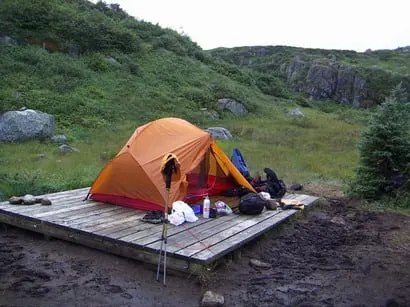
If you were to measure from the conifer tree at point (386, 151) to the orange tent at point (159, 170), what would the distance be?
10.6 ft

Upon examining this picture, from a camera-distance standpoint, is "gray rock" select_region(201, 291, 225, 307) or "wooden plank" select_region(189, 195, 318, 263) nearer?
"gray rock" select_region(201, 291, 225, 307)

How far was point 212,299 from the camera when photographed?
15.3ft

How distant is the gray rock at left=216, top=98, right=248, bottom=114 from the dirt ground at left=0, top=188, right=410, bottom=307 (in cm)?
1659

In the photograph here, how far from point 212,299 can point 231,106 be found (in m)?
19.6

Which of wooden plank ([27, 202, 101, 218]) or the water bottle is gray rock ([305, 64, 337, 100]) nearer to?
the water bottle

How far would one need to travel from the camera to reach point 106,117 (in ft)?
60.2

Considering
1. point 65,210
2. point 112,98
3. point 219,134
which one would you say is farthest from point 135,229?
point 112,98

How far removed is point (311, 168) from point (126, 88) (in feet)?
37.5

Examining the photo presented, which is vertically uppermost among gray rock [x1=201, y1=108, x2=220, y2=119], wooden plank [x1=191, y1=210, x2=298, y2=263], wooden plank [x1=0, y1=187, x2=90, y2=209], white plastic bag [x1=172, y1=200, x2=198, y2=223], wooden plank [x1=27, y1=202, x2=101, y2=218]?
gray rock [x1=201, y1=108, x2=220, y2=119]

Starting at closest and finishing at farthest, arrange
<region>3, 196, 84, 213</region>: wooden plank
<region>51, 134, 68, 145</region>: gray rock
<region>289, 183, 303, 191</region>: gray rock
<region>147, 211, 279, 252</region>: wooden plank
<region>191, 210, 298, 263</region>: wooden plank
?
<region>191, 210, 298, 263</region>: wooden plank
<region>147, 211, 279, 252</region>: wooden plank
<region>3, 196, 84, 213</region>: wooden plank
<region>289, 183, 303, 191</region>: gray rock
<region>51, 134, 68, 145</region>: gray rock

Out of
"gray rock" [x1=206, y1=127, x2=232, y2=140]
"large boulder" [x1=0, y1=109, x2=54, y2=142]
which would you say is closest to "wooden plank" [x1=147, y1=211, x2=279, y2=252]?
"large boulder" [x1=0, y1=109, x2=54, y2=142]

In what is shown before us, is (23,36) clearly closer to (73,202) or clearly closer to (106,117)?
(106,117)

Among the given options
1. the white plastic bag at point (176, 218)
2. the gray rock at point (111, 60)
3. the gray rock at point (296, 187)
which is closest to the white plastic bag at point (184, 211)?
the white plastic bag at point (176, 218)

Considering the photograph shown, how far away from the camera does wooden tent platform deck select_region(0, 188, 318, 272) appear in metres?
5.46
